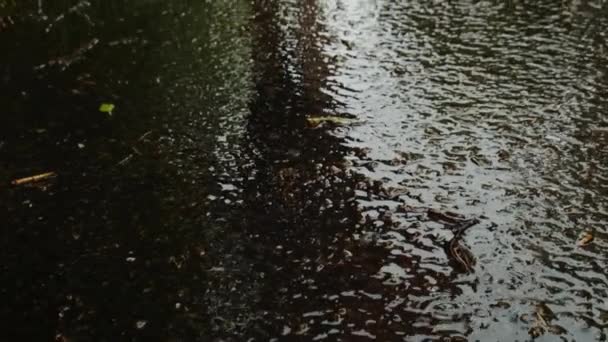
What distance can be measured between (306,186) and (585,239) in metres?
2.47

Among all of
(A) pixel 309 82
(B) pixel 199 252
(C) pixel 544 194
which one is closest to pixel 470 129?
(C) pixel 544 194

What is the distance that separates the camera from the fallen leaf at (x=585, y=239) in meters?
4.29

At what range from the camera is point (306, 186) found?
527 cm

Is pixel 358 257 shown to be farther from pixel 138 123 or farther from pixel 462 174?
pixel 138 123

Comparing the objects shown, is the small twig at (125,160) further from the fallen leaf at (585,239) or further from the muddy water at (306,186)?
the fallen leaf at (585,239)

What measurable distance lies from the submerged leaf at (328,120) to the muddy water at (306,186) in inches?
3.1

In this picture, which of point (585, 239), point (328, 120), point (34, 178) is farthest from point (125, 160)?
point (585, 239)

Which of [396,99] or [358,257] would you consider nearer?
[358,257]

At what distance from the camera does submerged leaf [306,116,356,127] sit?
21.5 ft

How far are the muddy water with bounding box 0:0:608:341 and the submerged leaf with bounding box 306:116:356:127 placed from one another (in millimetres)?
80

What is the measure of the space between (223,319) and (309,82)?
4.75 meters

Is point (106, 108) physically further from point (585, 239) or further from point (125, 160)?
point (585, 239)

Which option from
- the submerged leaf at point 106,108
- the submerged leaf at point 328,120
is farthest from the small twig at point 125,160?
the submerged leaf at point 328,120

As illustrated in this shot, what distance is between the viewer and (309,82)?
7848mm
